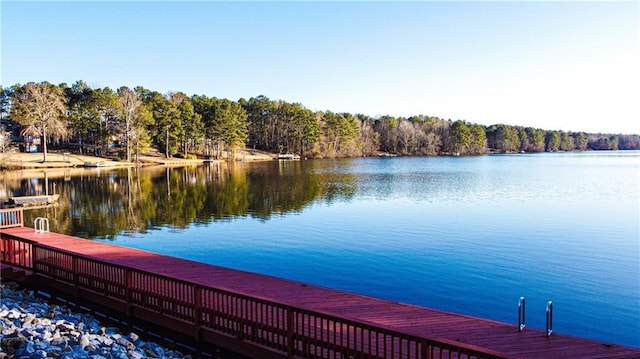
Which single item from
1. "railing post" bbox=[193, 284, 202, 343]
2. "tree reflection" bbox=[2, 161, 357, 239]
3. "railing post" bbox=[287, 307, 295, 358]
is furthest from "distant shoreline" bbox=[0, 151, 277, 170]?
"railing post" bbox=[287, 307, 295, 358]

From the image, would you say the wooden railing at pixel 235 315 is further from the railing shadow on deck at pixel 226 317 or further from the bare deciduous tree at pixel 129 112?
the bare deciduous tree at pixel 129 112

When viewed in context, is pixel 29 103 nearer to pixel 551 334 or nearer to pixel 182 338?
pixel 182 338

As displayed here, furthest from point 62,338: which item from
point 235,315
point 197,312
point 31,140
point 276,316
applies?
point 31,140

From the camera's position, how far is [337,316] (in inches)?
255

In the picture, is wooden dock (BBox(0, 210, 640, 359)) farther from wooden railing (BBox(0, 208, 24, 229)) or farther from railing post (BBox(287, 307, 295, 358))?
wooden railing (BBox(0, 208, 24, 229))

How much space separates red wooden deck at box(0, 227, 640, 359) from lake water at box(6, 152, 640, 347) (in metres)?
2.93

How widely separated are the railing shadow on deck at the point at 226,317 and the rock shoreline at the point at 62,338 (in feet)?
1.79

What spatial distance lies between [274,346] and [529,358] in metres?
3.63

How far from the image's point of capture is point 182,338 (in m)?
8.72

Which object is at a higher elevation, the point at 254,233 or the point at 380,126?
the point at 380,126

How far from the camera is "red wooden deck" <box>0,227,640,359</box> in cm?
670

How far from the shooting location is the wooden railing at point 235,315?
6305 mm

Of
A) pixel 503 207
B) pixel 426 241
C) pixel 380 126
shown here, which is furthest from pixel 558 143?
pixel 426 241

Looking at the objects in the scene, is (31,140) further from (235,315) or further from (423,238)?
(235,315)
